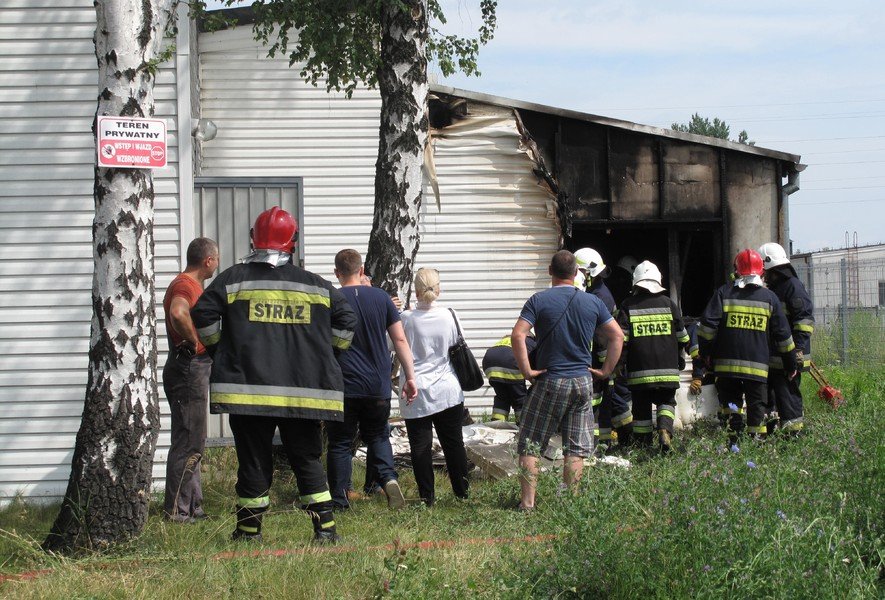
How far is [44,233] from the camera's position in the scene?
8.11 m

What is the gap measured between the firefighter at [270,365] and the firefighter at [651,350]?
13.7ft

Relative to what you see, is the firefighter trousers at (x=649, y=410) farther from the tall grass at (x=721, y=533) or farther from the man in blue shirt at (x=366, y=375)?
the tall grass at (x=721, y=533)

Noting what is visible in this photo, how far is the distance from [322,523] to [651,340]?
4.44 metres

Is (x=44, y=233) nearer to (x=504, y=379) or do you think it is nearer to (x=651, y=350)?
(x=504, y=379)

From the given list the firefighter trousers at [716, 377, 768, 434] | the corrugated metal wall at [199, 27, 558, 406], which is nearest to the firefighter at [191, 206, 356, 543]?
the firefighter trousers at [716, 377, 768, 434]

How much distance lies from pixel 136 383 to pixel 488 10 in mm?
6223

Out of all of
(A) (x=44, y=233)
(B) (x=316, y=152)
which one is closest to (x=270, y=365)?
(A) (x=44, y=233)

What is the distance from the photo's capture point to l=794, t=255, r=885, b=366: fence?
1549cm

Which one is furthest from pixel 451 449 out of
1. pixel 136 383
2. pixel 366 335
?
pixel 136 383

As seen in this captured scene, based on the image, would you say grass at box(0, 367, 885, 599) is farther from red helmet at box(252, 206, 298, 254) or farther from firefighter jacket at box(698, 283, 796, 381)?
firefighter jacket at box(698, 283, 796, 381)

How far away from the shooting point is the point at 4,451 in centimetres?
805

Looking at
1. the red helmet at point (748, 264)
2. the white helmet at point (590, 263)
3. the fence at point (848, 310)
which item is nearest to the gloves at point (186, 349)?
the white helmet at point (590, 263)

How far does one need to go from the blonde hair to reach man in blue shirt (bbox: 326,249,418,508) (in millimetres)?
417

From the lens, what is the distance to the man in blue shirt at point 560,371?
6.88 meters
